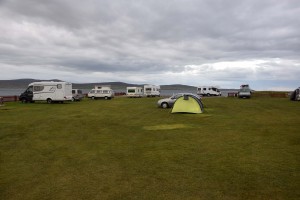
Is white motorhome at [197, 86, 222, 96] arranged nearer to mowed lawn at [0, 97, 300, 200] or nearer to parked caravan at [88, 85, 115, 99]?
parked caravan at [88, 85, 115, 99]

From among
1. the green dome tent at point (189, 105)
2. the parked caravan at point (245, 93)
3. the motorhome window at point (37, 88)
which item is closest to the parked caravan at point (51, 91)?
the motorhome window at point (37, 88)

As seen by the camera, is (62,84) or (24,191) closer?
(24,191)

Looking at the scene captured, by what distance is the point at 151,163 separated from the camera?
10.4 meters

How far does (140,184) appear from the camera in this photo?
8391mm

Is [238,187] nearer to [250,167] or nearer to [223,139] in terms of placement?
[250,167]

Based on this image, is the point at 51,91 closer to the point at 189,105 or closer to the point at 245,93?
the point at 189,105

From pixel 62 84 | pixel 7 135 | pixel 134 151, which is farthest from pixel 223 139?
pixel 62 84

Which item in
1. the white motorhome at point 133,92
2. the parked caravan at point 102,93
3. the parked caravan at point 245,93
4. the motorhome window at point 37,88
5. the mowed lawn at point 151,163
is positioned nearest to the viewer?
the mowed lawn at point 151,163

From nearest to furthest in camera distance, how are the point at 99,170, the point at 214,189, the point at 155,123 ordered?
the point at 214,189
the point at 99,170
the point at 155,123

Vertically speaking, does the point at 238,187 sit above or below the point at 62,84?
below

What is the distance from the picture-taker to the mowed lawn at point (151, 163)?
7918 mm

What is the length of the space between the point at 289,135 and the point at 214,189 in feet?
29.5

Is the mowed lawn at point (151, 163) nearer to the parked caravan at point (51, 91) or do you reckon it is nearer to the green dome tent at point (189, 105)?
the green dome tent at point (189, 105)

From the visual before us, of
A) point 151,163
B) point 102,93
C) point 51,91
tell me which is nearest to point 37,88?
point 51,91
